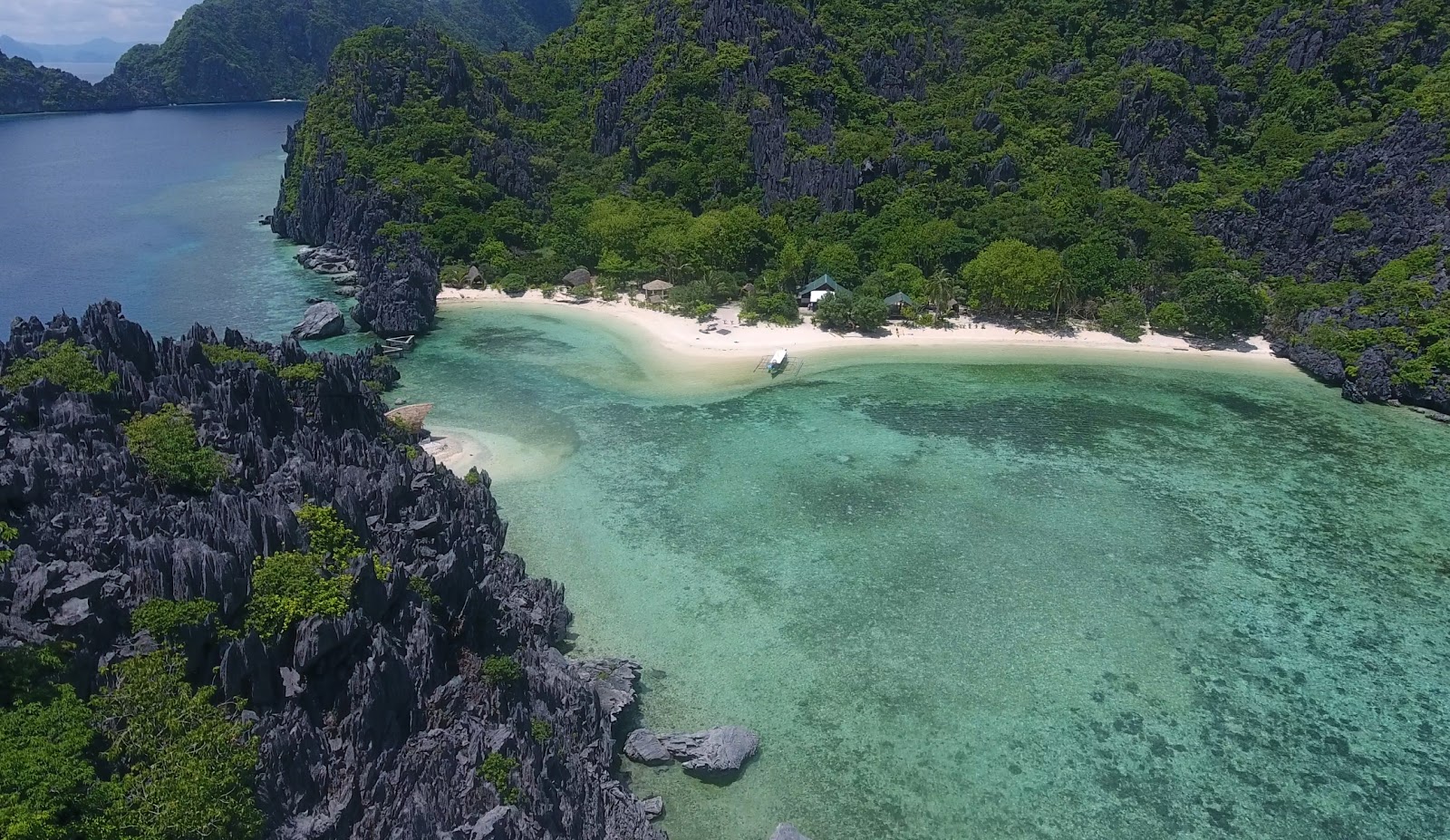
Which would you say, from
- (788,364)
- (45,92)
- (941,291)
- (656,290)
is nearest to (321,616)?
(788,364)

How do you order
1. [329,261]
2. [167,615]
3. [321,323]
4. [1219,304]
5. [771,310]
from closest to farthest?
[167,615] < [1219,304] < [321,323] < [771,310] < [329,261]

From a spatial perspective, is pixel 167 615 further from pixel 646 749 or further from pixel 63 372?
pixel 63 372

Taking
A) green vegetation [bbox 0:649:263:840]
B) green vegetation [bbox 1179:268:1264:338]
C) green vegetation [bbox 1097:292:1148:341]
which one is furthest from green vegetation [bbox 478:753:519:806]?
green vegetation [bbox 1179:268:1264:338]

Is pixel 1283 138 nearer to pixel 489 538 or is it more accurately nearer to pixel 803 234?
pixel 803 234

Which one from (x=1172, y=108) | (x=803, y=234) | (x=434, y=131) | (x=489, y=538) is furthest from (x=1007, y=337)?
(x=434, y=131)

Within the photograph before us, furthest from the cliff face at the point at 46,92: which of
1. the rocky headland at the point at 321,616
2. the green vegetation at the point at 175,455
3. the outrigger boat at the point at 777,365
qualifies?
the green vegetation at the point at 175,455

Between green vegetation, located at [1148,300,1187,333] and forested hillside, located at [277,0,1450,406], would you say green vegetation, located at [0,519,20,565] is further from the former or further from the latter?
green vegetation, located at [1148,300,1187,333]
